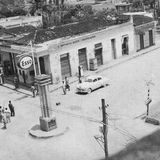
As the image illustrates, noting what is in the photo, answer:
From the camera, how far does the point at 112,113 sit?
27.9 meters

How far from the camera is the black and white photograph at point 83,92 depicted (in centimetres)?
2290

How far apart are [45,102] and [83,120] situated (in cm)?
399

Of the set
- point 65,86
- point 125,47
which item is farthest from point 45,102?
point 125,47

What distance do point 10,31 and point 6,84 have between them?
37.2 ft

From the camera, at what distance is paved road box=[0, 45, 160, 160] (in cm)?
2269

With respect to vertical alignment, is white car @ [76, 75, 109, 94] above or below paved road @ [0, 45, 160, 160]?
above

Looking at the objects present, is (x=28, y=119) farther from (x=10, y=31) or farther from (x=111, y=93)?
(x=10, y=31)

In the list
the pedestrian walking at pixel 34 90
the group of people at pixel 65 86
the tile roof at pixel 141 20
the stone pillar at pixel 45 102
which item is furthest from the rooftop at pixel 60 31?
the stone pillar at pixel 45 102

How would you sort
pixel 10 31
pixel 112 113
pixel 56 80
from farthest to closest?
1. pixel 10 31
2. pixel 56 80
3. pixel 112 113

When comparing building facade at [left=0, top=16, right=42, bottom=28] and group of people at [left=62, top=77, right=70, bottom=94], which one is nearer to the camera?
group of people at [left=62, top=77, right=70, bottom=94]

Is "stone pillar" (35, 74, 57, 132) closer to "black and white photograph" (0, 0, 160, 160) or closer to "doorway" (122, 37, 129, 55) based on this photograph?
"black and white photograph" (0, 0, 160, 160)

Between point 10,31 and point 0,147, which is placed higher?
point 10,31

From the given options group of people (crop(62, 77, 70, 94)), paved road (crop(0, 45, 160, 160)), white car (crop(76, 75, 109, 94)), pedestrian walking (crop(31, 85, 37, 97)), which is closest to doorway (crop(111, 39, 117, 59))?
paved road (crop(0, 45, 160, 160))

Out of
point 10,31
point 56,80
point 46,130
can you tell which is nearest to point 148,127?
point 46,130
